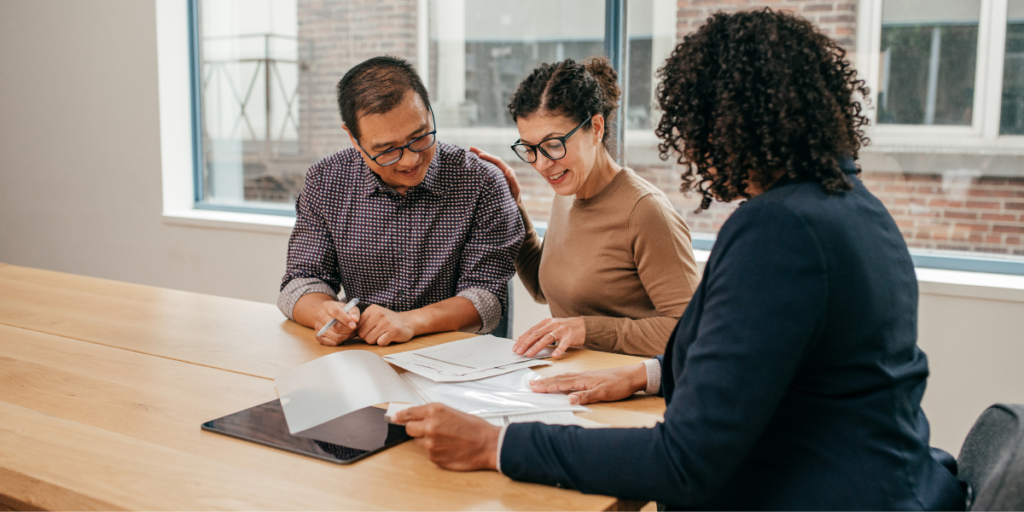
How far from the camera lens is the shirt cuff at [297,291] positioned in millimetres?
1808

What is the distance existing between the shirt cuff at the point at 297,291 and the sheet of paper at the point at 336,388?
48cm

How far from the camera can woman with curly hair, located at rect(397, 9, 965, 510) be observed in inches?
32.0

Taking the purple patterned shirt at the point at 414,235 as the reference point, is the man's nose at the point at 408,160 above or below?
above

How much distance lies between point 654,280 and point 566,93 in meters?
0.49

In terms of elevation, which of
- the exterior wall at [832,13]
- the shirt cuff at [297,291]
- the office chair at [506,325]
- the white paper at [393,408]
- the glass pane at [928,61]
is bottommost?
the office chair at [506,325]

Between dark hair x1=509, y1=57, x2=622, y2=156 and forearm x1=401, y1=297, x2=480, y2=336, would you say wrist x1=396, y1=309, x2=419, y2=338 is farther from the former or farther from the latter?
dark hair x1=509, y1=57, x2=622, y2=156

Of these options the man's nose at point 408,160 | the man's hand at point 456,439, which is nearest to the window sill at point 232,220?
the man's nose at point 408,160

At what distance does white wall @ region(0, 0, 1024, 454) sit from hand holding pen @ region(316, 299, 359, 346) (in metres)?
2.29

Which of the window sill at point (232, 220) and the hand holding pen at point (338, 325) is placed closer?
the hand holding pen at point (338, 325)

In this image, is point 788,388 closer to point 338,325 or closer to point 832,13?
point 338,325

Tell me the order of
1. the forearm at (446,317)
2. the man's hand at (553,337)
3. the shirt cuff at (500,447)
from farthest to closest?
the forearm at (446,317) < the man's hand at (553,337) < the shirt cuff at (500,447)

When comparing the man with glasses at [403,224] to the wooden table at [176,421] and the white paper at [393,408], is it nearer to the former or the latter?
the wooden table at [176,421]

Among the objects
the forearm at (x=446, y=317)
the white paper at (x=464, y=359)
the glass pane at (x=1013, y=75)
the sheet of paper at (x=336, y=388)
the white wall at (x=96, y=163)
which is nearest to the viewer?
the sheet of paper at (x=336, y=388)

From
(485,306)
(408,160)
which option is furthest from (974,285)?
(408,160)
